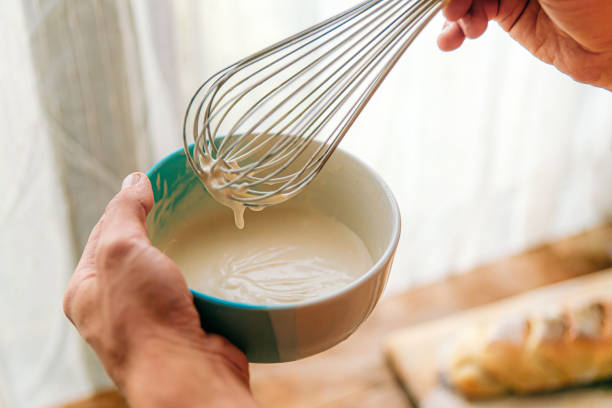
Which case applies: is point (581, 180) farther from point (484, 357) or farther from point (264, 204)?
point (264, 204)

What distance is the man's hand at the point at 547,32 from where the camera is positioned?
1.69 ft

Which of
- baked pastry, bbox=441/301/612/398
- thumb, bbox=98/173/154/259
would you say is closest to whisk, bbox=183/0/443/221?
thumb, bbox=98/173/154/259

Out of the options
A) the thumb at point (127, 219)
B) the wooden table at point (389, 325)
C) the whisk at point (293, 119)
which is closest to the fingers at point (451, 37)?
the whisk at point (293, 119)

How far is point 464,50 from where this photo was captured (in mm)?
875

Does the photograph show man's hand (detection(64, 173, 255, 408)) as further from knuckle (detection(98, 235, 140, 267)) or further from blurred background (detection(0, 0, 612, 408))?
blurred background (detection(0, 0, 612, 408))

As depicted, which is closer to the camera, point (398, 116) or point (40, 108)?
point (40, 108)

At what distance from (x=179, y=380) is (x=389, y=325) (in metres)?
0.74

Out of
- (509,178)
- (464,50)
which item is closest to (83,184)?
(464,50)

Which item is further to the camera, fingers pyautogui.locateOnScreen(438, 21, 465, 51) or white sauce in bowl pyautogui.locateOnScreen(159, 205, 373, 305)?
fingers pyautogui.locateOnScreen(438, 21, 465, 51)

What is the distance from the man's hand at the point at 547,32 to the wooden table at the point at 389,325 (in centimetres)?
58

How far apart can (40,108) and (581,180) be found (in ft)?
3.38

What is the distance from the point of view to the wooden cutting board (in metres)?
0.79

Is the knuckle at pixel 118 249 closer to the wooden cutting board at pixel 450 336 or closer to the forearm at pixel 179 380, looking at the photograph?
the forearm at pixel 179 380

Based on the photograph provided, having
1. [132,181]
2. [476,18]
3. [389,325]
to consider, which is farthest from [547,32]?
[389,325]
